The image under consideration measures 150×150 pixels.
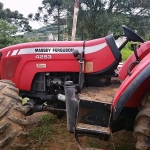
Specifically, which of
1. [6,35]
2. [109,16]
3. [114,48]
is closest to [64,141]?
[114,48]

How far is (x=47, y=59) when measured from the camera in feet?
11.6

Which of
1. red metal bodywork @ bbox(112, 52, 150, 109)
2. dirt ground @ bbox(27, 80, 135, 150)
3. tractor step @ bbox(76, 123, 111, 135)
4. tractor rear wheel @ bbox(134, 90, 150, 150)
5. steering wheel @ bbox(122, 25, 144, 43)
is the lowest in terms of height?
dirt ground @ bbox(27, 80, 135, 150)

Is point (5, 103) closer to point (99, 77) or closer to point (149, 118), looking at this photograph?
point (99, 77)

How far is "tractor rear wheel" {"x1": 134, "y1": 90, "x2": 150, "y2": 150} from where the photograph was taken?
231 cm

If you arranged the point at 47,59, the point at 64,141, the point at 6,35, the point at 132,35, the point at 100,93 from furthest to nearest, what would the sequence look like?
the point at 6,35, the point at 64,141, the point at 47,59, the point at 132,35, the point at 100,93

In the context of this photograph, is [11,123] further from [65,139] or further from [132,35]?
[132,35]

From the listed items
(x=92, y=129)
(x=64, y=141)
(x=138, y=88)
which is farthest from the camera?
(x=64, y=141)

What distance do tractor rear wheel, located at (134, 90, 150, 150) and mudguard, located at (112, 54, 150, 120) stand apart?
0.15m

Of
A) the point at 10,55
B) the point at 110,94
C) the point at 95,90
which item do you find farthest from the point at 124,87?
the point at 10,55

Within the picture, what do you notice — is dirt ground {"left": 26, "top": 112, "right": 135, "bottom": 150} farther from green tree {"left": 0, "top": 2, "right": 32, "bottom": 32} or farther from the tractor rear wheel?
green tree {"left": 0, "top": 2, "right": 32, "bottom": 32}

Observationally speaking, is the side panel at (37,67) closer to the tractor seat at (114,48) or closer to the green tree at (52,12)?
the tractor seat at (114,48)

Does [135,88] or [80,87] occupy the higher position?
[135,88]

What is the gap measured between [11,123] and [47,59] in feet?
3.52

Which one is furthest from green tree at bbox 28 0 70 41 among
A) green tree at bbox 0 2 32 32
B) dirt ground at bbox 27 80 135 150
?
dirt ground at bbox 27 80 135 150
